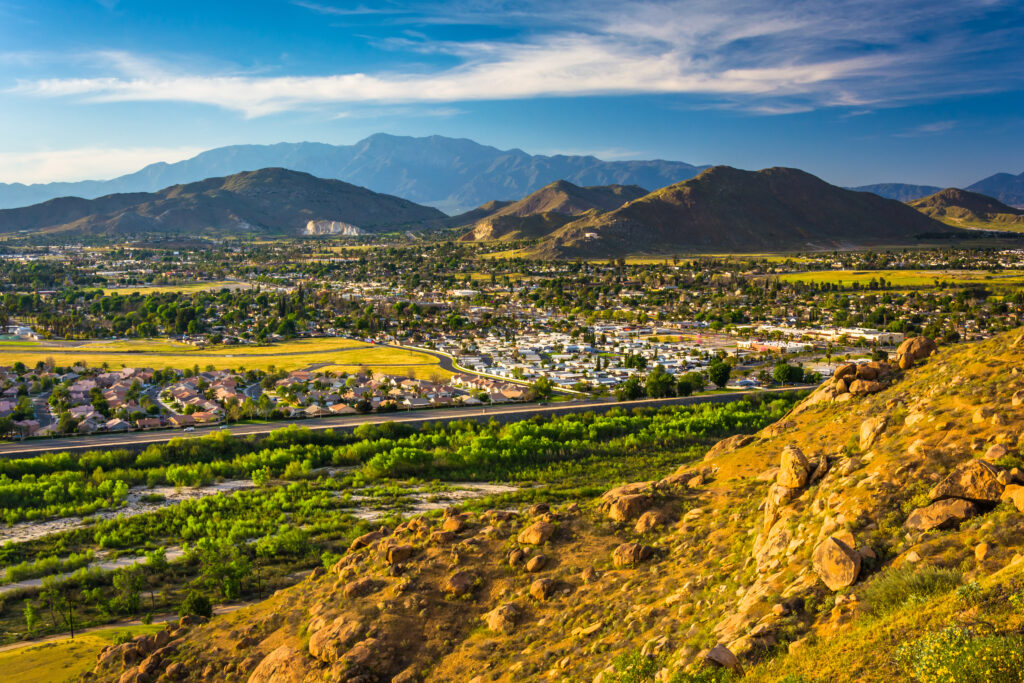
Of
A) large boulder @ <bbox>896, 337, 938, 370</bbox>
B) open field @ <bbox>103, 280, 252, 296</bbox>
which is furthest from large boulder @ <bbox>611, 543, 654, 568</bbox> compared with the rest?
open field @ <bbox>103, 280, 252, 296</bbox>

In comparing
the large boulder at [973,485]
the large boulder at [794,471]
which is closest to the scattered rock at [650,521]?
the large boulder at [794,471]

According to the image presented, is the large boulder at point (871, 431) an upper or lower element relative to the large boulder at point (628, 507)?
upper

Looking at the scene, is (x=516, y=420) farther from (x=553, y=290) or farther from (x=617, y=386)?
(x=553, y=290)

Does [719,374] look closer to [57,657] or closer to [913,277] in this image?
[57,657]

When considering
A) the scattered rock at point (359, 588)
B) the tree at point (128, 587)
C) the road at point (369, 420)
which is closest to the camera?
the scattered rock at point (359, 588)

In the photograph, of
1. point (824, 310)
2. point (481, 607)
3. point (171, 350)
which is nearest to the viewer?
point (481, 607)

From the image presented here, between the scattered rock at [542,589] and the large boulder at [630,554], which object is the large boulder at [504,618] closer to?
the scattered rock at [542,589]

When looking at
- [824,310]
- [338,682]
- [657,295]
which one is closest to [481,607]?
[338,682]
